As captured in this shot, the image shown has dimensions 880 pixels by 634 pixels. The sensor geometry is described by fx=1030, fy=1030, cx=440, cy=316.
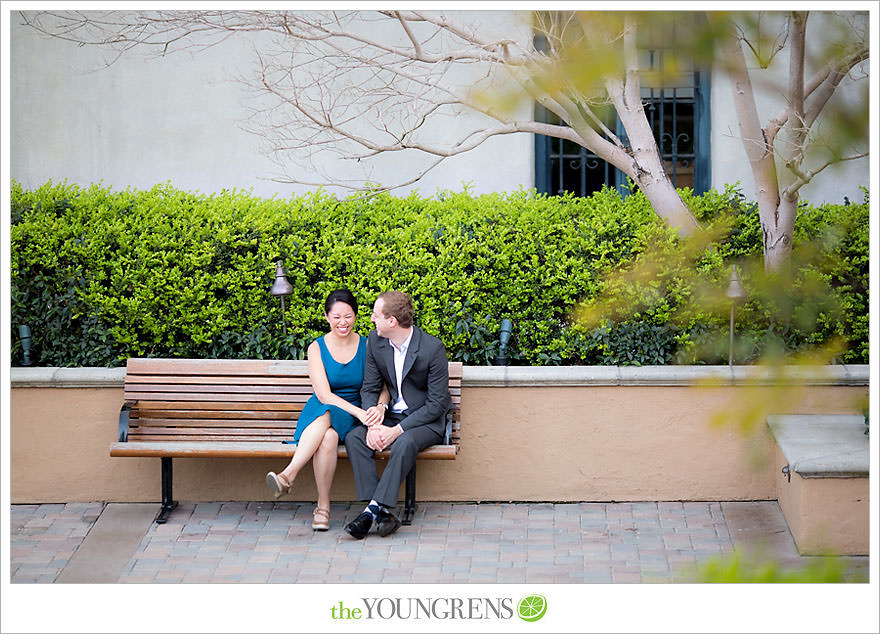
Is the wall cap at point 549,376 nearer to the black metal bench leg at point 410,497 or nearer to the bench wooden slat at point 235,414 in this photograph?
the bench wooden slat at point 235,414

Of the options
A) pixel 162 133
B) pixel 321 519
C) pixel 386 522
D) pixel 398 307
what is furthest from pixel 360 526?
pixel 162 133

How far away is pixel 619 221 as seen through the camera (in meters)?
6.50

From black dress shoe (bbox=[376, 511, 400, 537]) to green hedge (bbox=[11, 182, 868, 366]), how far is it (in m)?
1.19

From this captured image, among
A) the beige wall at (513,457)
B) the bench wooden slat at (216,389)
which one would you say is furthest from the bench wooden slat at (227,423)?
the beige wall at (513,457)

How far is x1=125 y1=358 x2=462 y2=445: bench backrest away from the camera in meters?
6.08

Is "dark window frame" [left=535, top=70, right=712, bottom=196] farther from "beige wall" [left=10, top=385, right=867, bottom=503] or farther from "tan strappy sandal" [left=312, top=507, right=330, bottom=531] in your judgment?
"tan strappy sandal" [left=312, top=507, right=330, bottom=531]

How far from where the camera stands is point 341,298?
582 cm

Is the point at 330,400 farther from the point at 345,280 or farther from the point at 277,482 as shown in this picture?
the point at 345,280

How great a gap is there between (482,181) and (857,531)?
3.99 m

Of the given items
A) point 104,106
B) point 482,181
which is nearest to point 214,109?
point 104,106

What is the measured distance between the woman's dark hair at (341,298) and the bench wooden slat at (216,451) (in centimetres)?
82

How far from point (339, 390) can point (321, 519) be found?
0.73m

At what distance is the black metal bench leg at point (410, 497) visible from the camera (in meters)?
5.92

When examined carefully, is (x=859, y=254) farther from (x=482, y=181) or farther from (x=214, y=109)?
(x=214, y=109)
